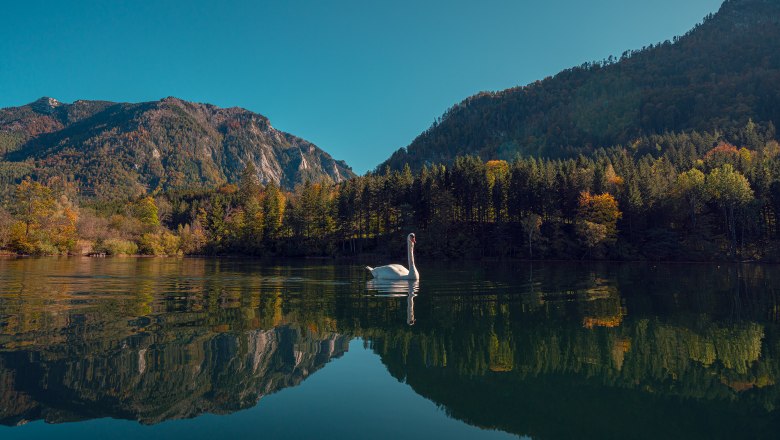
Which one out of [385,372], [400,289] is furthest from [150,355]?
[400,289]

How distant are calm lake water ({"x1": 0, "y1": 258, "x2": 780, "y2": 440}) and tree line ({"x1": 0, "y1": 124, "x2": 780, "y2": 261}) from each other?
61495 millimetres

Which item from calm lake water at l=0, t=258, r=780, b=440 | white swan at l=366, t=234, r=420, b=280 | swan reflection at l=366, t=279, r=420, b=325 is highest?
white swan at l=366, t=234, r=420, b=280

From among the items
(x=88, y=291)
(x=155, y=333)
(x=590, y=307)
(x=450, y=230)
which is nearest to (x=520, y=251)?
(x=450, y=230)

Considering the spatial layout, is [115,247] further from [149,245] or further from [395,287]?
[395,287]

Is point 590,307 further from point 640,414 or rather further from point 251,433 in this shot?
point 251,433

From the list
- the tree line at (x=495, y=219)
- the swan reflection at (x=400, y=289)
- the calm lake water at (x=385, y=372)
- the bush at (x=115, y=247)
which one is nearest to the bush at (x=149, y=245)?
the tree line at (x=495, y=219)

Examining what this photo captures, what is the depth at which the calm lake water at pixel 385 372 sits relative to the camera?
23.2ft

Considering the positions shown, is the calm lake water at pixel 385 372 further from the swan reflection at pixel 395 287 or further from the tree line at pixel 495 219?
the tree line at pixel 495 219

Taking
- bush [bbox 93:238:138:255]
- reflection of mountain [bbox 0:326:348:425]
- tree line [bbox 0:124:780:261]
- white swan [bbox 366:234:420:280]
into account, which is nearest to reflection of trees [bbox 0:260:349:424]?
reflection of mountain [bbox 0:326:348:425]

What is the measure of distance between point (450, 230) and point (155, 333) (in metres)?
76.4

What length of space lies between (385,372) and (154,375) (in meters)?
4.78

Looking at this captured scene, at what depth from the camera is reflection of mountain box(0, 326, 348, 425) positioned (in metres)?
7.57

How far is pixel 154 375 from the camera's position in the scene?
9.11m

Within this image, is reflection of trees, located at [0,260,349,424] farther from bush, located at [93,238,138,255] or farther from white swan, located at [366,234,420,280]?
bush, located at [93,238,138,255]
